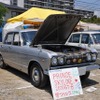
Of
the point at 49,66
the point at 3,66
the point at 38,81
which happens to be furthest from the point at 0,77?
the point at 49,66

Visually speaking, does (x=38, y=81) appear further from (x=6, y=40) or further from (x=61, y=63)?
(x=6, y=40)

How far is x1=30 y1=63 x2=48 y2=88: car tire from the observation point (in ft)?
21.4

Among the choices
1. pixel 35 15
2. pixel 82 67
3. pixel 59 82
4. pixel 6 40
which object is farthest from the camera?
pixel 35 15

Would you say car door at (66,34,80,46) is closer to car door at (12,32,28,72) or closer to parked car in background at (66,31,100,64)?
→ parked car in background at (66,31,100,64)

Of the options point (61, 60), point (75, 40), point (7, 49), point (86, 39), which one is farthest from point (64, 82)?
point (75, 40)

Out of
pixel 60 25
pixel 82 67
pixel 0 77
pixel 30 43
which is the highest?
pixel 60 25

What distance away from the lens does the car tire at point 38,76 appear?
6.53 meters

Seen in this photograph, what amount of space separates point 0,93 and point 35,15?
9.94 meters

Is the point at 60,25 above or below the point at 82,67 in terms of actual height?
above

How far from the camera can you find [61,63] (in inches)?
251

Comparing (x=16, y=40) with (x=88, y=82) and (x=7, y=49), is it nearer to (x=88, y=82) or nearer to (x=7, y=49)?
(x=7, y=49)

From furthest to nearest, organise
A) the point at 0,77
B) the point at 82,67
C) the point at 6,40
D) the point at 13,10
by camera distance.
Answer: the point at 13,10, the point at 6,40, the point at 0,77, the point at 82,67

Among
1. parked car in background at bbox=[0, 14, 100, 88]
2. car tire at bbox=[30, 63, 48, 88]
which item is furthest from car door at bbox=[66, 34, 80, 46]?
car tire at bbox=[30, 63, 48, 88]

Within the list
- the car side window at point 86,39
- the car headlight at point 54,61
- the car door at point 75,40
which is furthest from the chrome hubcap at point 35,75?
the car door at point 75,40
